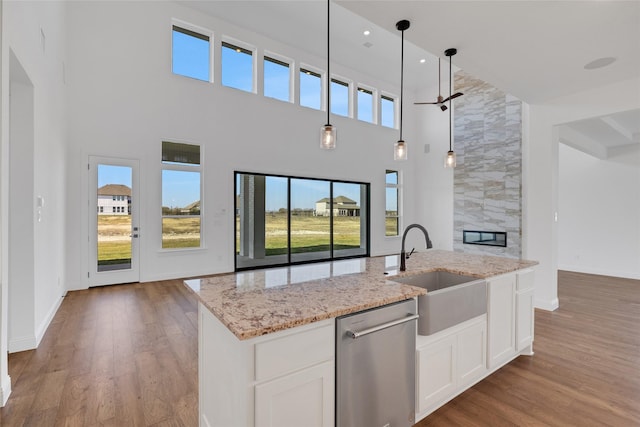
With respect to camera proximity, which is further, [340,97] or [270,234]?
[340,97]

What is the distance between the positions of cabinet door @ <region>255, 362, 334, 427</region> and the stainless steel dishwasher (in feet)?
0.20

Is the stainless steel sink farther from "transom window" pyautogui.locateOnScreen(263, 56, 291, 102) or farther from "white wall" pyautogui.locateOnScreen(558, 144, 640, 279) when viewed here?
"white wall" pyautogui.locateOnScreen(558, 144, 640, 279)

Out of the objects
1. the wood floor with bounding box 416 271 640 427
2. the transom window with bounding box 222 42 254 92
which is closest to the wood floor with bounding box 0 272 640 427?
the wood floor with bounding box 416 271 640 427

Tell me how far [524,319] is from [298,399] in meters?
2.31

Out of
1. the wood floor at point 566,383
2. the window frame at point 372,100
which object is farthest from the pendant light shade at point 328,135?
the window frame at point 372,100

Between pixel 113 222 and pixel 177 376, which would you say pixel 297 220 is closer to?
pixel 113 222

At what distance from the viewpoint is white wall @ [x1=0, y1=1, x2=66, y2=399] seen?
206 cm

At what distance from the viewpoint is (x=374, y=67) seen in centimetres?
772

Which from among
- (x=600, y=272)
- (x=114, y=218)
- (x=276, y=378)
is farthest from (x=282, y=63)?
(x=600, y=272)

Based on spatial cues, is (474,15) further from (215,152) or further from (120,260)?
(120,260)

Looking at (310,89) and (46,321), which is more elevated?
(310,89)

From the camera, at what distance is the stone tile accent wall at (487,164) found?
6230 millimetres

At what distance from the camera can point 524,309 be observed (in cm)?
261

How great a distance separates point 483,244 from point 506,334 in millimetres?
4894
